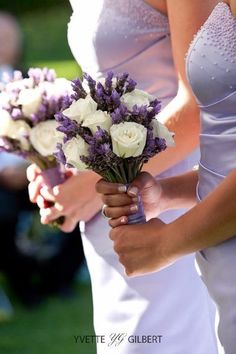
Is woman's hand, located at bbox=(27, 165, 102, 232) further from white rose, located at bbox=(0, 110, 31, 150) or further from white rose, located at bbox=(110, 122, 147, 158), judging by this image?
white rose, located at bbox=(110, 122, 147, 158)

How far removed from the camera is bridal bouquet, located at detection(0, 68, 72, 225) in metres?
3.97

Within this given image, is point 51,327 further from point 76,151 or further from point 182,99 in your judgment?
point 76,151

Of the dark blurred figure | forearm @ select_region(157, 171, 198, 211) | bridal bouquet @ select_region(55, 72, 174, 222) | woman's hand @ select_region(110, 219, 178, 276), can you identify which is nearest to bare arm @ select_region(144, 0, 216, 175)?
forearm @ select_region(157, 171, 198, 211)

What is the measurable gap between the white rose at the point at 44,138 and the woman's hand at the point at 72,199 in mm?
124

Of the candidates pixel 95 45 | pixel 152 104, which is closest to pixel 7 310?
pixel 95 45

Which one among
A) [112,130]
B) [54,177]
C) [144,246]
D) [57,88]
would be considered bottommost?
[54,177]

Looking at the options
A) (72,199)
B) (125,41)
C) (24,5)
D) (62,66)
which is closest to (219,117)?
(125,41)

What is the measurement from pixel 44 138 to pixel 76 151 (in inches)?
32.5

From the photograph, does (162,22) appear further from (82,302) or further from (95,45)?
(82,302)

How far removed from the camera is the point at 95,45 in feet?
12.2

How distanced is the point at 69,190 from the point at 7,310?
13.6ft

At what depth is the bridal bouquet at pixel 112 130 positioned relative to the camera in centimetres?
310

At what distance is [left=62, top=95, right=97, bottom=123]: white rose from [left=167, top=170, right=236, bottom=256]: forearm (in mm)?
412

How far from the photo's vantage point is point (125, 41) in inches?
147
